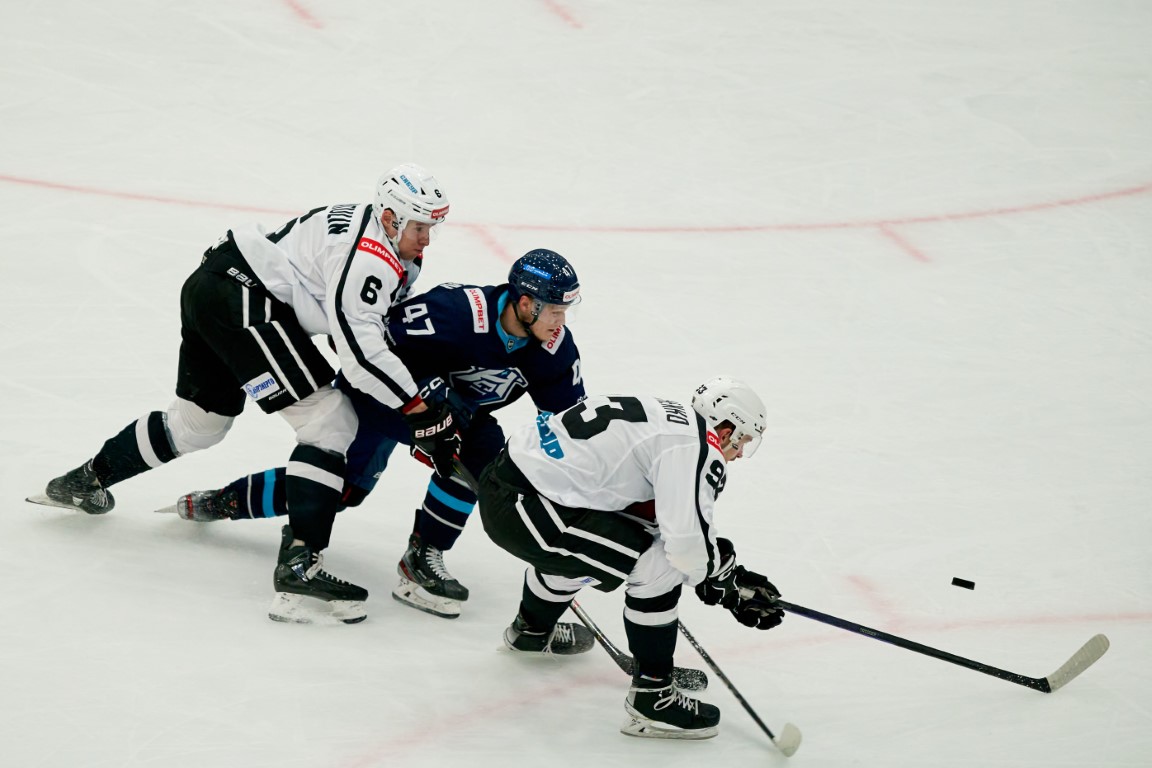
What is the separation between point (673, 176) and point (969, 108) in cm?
206

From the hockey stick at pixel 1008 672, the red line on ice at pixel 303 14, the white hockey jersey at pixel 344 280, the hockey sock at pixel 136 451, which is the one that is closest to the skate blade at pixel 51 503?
the hockey sock at pixel 136 451

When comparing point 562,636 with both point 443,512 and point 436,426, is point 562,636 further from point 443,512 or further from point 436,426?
point 436,426

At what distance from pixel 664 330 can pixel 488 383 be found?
1894 millimetres

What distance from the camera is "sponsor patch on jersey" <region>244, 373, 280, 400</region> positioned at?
3.52 metres

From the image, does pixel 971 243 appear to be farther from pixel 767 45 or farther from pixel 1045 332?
pixel 767 45

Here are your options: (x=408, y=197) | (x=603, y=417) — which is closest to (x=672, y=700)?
(x=603, y=417)

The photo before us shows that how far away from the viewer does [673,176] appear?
686 cm

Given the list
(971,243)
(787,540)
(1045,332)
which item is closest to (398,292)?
(787,540)

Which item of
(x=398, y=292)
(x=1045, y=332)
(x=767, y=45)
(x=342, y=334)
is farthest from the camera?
(x=767, y=45)

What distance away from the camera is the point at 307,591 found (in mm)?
3539

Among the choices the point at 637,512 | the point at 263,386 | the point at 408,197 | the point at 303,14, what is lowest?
the point at 637,512

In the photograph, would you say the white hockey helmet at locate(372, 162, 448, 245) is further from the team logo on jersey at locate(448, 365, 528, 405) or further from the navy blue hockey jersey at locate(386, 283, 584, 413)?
the team logo on jersey at locate(448, 365, 528, 405)

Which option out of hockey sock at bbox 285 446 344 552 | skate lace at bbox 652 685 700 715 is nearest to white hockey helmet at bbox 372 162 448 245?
hockey sock at bbox 285 446 344 552

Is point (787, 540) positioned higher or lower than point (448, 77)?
lower
